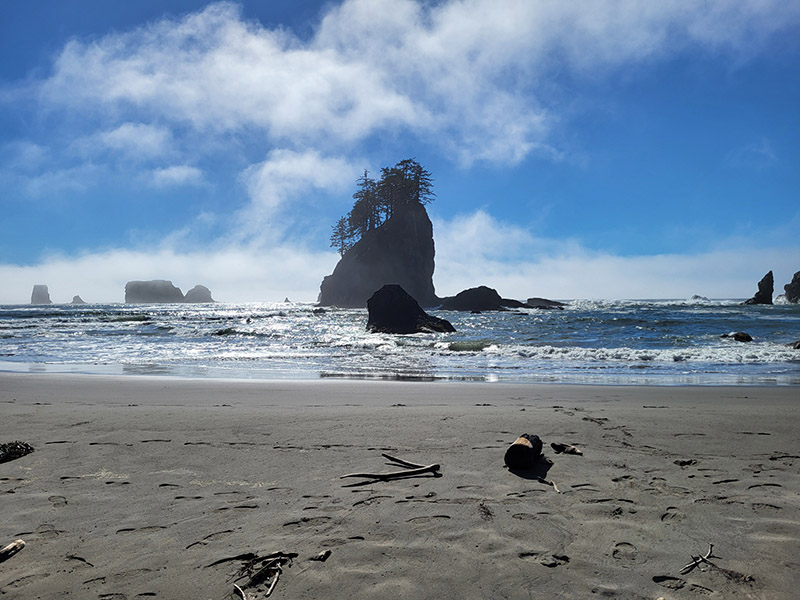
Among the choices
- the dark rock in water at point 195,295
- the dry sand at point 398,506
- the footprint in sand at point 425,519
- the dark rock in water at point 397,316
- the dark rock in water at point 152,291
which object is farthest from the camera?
the dark rock in water at point 195,295

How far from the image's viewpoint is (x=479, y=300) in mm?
58250

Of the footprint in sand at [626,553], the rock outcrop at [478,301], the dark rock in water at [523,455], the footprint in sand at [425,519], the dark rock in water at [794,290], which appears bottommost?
the footprint in sand at [626,553]

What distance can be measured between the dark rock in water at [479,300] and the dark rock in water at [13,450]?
55.5 metres

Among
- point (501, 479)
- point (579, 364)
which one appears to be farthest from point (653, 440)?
point (579, 364)

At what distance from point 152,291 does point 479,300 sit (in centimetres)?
16921

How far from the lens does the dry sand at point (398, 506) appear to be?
7.44 ft

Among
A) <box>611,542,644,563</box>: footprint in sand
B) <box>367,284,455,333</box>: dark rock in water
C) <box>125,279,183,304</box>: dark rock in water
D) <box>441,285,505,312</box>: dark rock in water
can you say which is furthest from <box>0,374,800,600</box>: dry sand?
<box>125,279,183,304</box>: dark rock in water

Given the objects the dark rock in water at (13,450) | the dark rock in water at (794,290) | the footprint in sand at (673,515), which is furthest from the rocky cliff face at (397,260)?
the footprint in sand at (673,515)

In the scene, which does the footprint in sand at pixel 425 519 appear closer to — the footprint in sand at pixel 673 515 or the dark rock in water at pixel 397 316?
the footprint in sand at pixel 673 515

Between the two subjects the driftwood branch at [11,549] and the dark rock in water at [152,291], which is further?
the dark rock in water at [152,291]

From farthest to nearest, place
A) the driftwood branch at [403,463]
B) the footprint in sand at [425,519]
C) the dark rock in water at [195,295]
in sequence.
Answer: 1. the dark rock in water at [195,295]
2. the driftwood branch at [403,463]
3. the footprint in sand at [425,519]

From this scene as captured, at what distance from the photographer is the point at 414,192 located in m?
77.0

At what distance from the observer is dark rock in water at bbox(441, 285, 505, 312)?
58219 millimetres

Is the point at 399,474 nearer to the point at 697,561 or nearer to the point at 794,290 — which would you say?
the point at 697,561
